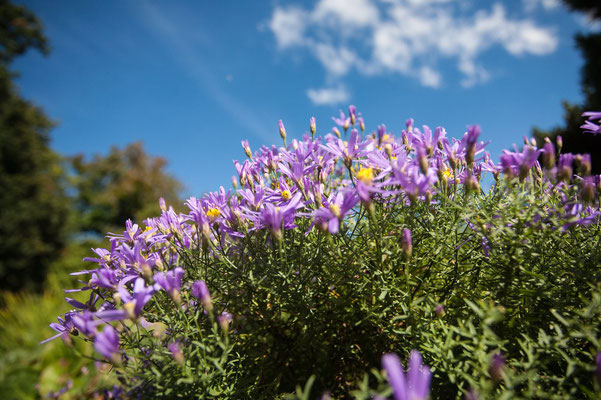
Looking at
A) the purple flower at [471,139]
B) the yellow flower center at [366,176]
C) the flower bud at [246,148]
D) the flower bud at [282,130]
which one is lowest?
the yellow flower center at [366,176]

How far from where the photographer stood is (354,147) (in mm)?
1188

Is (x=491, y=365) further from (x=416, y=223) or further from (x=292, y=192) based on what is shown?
(x=292, y=192)

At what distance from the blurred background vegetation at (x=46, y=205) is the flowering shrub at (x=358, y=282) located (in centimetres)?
37

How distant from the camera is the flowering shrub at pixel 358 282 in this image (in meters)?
0.87

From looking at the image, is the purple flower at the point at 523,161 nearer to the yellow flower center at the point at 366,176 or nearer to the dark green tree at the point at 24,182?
the yellow flower center at the point at 366,176

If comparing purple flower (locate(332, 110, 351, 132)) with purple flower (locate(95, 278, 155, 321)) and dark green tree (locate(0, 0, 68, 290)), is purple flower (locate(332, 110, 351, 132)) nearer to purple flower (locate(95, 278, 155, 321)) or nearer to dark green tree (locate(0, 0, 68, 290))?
purple flower (locate(95, 278, 155, 321))

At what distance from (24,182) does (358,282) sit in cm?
1798

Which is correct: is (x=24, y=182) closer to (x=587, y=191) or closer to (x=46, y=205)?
(x=46, y=205)

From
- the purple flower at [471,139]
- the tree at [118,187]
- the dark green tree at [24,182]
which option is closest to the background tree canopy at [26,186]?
the dark green tree at [24,182]

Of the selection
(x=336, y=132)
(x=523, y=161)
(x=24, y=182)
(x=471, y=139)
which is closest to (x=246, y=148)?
(x=336, y=132)

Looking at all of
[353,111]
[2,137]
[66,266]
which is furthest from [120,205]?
[353,111]

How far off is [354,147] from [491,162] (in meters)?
Result: 0.54

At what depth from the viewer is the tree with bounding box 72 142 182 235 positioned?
22.5 m

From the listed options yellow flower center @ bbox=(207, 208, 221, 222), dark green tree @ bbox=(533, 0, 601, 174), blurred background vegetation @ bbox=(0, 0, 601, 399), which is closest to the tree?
blurred background vegetation @ bbox=(0, 0, 601, 399)
